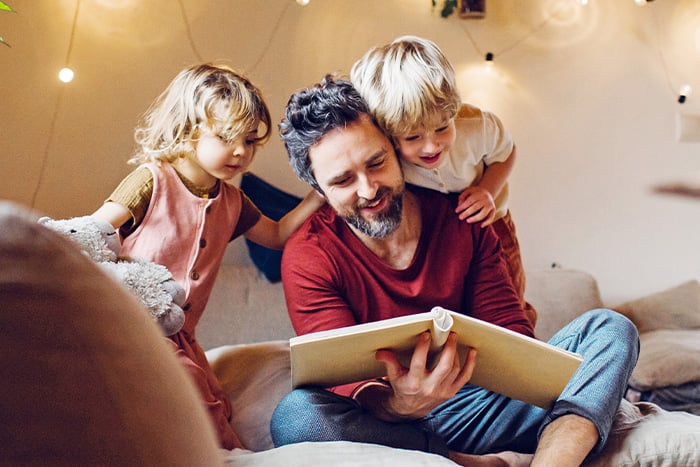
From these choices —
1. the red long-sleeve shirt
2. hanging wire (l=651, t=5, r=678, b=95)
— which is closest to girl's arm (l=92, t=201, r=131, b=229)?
the red long-sleeve shirt

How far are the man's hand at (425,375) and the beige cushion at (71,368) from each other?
79 cm

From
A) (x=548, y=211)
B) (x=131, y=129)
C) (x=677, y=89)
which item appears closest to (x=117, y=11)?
(x=131, y=129)

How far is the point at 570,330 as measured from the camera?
1511 mm

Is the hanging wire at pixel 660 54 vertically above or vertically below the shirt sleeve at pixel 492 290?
above

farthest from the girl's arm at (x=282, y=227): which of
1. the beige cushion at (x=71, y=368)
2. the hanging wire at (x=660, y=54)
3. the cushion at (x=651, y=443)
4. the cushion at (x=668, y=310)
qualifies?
the hanging wire at (x=660, y=54)

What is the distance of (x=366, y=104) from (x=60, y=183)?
1.03 metres

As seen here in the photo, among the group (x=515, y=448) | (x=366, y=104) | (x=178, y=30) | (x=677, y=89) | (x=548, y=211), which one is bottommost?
(x=515, y=448)

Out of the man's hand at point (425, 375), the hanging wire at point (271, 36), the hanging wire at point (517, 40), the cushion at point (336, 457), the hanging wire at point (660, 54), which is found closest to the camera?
the cushion at point (336, 457)

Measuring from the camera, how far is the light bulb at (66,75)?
2035mm

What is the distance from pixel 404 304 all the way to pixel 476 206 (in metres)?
0.29

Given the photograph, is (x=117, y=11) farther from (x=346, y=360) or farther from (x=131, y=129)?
(x=346, y=360)

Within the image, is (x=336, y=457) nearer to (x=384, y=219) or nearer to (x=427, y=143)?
(x=384, y=219)

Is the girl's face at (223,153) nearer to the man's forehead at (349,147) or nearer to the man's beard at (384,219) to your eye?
the man's forehead at (349,147)

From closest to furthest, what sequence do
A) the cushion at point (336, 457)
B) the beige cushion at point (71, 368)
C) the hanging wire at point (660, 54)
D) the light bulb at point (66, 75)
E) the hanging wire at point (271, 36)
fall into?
the beige cushion at point (71, 368), the cushion at point (336, 457), the light bulb at point (66, 75), the hanging wire at point (271, 36), the hanging wire at point (660, 54)
